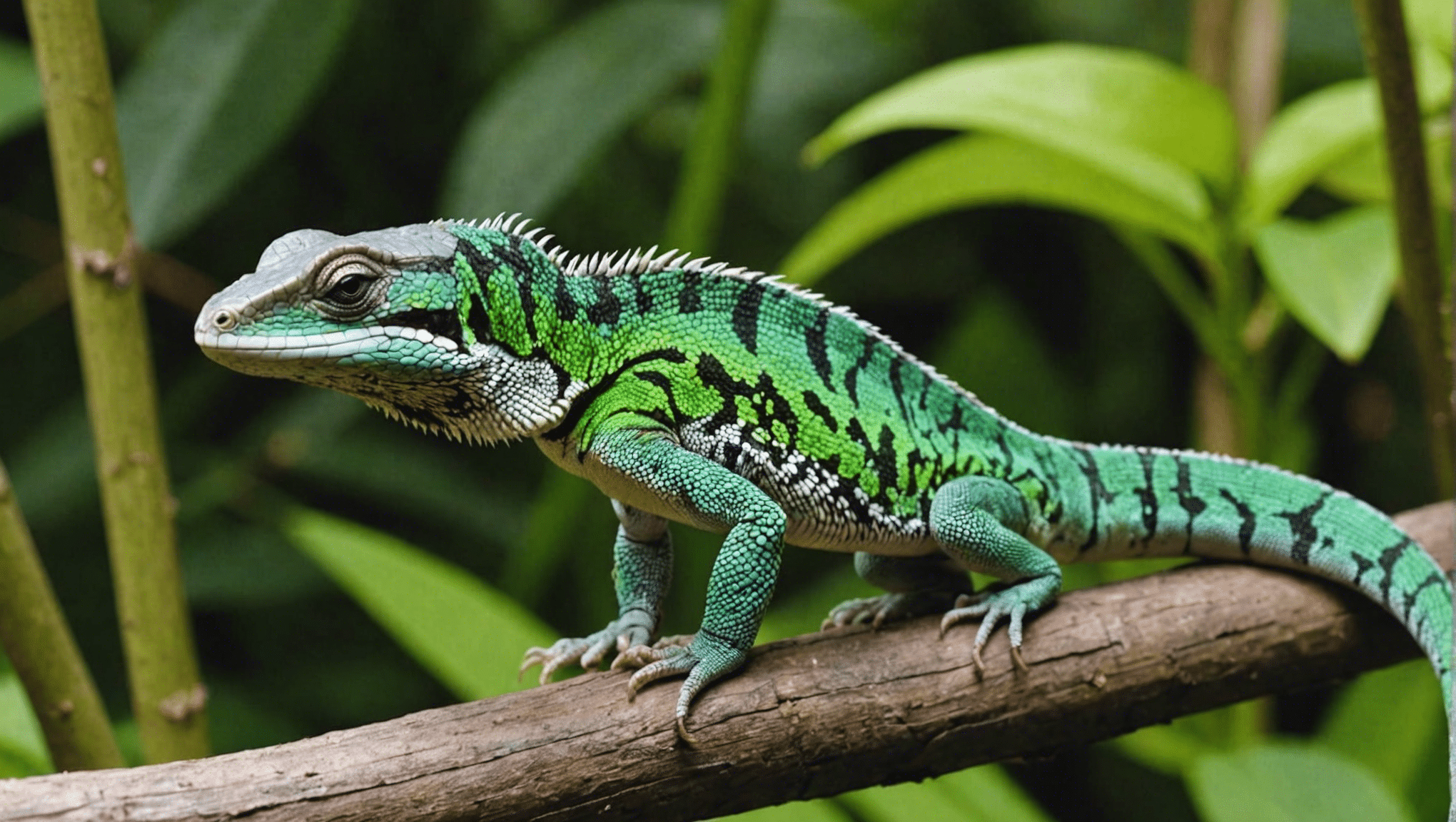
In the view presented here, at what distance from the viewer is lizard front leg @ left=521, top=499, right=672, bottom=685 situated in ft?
7.37

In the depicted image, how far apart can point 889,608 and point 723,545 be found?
1.66 feet

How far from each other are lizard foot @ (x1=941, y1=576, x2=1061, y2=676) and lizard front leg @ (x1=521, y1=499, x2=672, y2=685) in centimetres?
56

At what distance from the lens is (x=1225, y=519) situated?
2.37m

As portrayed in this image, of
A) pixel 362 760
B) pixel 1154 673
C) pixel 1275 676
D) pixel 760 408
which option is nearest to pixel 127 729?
pixel 362 760

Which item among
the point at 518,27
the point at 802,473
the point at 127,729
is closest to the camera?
the point at 802,473

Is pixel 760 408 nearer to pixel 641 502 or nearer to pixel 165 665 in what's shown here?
pixel 641 502

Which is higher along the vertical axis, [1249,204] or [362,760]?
[1249,204]

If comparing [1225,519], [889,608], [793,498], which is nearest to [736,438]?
[793,498]

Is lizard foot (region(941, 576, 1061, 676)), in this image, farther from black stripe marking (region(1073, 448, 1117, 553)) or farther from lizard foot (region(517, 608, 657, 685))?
lizard foot (region(517, 608, 657, 685))

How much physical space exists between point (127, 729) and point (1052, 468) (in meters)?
2.53

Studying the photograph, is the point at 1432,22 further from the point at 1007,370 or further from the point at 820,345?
the point at 820,345

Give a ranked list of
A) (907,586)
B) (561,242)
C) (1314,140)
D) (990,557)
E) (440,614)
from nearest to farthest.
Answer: (990,557), (907,586), (440,614), (1314,140), (561,242)

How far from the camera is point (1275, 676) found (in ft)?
7.52

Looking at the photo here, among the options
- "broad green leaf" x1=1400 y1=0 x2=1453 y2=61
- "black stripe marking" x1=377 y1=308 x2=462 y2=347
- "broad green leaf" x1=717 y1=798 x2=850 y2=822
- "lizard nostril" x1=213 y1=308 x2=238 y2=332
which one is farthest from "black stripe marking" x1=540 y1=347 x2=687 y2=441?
"broad green leaf" x1=1400 y1=0 x2=1453 y2=61
